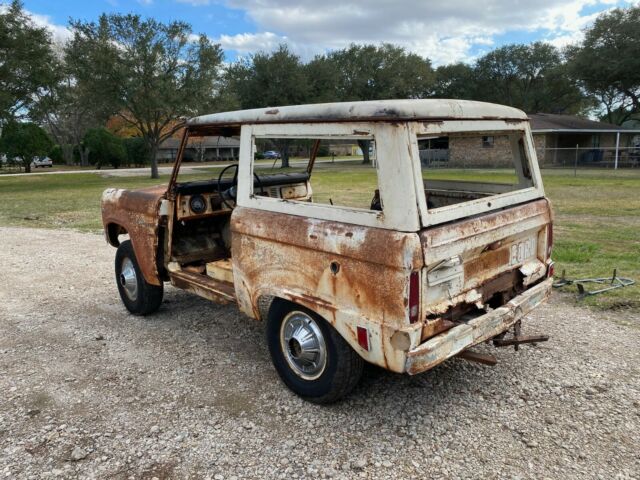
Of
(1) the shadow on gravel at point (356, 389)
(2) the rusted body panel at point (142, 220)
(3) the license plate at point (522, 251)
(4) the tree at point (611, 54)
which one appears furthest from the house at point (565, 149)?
(1) the shadow on gravel at point (356, 389)

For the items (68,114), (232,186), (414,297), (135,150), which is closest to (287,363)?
(414,297)

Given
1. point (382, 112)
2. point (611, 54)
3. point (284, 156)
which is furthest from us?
point (611, 54)

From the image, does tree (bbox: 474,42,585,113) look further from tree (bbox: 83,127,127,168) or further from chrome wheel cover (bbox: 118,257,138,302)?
chrome wheel cover (bbox: 118,257,138,302)

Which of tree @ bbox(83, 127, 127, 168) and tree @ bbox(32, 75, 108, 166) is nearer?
tree @ bbox(32, 75, 108, 166)

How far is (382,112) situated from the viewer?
111 inches

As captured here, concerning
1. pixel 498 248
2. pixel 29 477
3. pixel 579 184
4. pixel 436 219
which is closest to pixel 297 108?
pixel 436 219

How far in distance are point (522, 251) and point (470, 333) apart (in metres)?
0.98

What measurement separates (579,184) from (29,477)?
21.2m

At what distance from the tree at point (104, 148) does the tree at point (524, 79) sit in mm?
34750

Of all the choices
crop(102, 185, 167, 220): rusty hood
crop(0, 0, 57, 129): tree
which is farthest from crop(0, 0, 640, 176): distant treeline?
crop(102, 185, 167, 220): rusty hood

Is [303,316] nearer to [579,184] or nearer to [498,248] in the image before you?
[498,248]

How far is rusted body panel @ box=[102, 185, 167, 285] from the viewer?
15.4 ft

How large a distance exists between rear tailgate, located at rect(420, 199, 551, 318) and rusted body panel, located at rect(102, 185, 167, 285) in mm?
2740

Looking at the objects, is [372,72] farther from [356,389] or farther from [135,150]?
[356,389]
